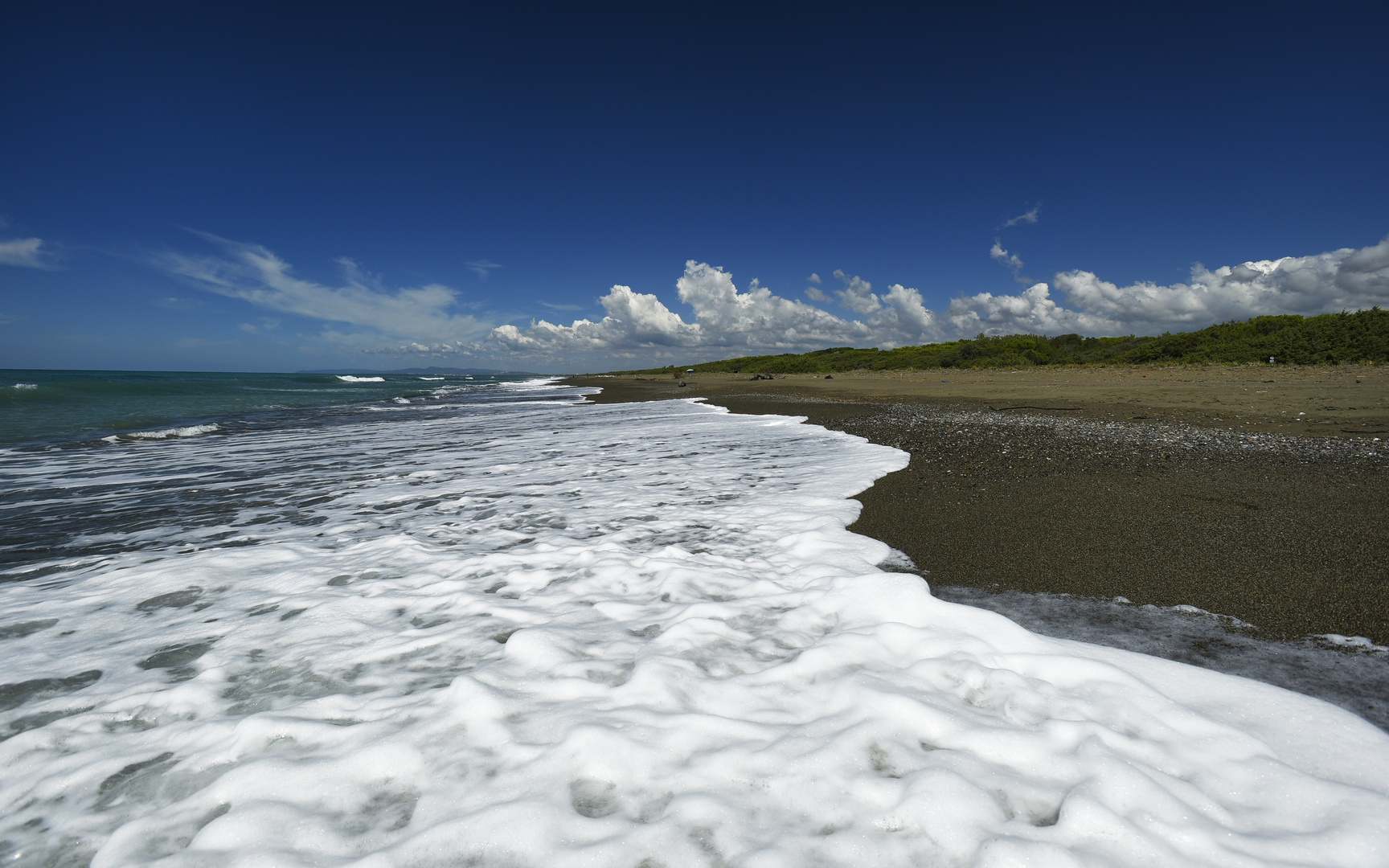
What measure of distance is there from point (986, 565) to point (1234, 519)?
2.45m

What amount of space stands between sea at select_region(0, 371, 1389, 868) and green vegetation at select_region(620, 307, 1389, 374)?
1298 inches

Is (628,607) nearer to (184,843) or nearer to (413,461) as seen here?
(184,843)

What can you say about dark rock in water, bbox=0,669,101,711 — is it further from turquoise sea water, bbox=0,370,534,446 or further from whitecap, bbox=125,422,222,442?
turquoise sea water, bbox=0,370,534,446

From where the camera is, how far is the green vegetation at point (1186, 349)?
958 inches

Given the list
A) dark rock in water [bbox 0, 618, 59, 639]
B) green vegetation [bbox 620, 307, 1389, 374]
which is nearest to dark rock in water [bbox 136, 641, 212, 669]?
dark rock in water [bbox 0, 618, 59, 639]

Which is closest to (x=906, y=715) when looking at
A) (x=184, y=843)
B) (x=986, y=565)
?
(x=986, y=565)

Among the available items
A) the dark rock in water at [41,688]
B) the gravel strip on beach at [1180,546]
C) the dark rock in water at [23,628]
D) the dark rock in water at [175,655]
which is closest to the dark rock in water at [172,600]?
the dark rock in water at [23,628]

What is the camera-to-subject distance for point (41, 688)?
270 cm

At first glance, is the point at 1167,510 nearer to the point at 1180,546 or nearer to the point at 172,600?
the point at 1180,546

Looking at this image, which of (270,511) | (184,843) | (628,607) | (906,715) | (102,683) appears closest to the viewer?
(184,843)

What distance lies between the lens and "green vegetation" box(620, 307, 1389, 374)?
958 inches

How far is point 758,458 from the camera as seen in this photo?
853 cm

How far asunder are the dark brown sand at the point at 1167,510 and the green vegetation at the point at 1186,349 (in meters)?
19.7

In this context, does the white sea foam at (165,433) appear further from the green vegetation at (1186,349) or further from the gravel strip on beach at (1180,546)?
the green vegetation at (1186,349)
